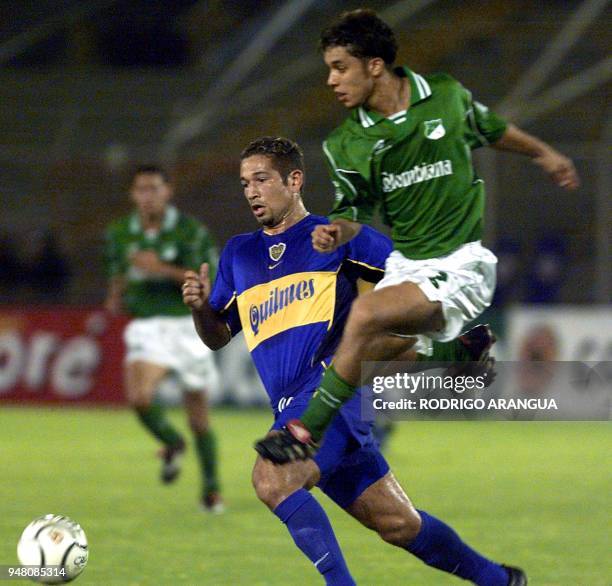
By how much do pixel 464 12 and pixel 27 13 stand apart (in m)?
8.06

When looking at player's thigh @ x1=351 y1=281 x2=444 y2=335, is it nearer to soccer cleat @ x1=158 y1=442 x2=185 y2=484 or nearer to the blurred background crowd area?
soccer cleat @ x1=158 y1=442 x2=185 y2=484

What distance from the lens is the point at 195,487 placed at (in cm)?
1035

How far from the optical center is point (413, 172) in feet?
18.0

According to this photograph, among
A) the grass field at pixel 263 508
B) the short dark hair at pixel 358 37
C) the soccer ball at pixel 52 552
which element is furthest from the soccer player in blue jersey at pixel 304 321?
the grass field at pixel 263 508

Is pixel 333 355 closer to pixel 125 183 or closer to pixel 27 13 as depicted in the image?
pixel 125 183

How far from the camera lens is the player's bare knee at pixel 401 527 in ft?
17.2

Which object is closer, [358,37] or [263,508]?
[358,37]

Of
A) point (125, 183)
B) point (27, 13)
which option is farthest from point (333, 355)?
point (27, 13)

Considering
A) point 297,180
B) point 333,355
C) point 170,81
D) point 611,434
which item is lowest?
point 611,434

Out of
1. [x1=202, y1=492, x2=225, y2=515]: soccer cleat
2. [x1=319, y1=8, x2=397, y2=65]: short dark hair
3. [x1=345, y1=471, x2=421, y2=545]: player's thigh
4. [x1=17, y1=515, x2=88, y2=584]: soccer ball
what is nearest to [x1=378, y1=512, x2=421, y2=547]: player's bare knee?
[x1=345, y1=471, x2=421, y2=545]: player's thigh

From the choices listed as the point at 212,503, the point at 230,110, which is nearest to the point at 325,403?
the point at 212,503

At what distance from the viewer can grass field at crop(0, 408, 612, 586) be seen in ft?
22.1

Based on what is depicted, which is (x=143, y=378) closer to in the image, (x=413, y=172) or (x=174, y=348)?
(x=174, y=348)

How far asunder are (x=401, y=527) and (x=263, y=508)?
3844mm
